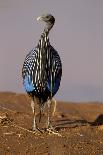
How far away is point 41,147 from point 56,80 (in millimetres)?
2594

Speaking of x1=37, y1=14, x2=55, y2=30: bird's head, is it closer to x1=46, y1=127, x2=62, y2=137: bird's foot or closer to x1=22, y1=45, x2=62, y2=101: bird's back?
x1=22, y1=45, x2=62, y2=101: bird's back

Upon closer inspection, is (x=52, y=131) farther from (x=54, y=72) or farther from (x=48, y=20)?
(x=48, y=20)

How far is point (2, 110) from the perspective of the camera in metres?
17.6

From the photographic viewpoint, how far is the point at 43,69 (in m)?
13.9

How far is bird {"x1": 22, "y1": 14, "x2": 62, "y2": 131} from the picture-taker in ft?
45.6

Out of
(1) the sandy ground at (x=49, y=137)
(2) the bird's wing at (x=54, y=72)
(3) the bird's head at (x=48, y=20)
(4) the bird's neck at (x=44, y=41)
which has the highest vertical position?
(3) the bird's head at (x=48, y=20)

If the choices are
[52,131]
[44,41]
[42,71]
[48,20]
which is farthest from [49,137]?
[48,20]

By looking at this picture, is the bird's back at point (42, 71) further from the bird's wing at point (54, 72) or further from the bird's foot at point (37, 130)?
the bird's foot at point (37, 130)

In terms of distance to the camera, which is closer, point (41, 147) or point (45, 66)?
point (41, 147)

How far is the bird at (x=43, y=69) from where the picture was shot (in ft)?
45.6

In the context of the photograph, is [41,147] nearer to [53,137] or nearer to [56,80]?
[53,137]

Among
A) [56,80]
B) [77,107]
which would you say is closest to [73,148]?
[56,80]

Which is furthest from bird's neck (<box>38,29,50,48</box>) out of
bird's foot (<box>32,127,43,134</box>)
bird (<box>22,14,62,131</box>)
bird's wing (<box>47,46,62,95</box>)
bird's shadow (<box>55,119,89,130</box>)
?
bird's shadow (<box>55,119,89,130</box>)

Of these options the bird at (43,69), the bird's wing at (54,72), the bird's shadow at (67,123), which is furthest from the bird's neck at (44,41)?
the bird's shadow at (67,123)
